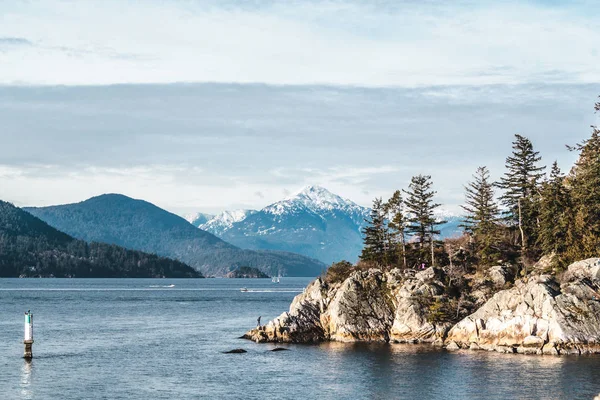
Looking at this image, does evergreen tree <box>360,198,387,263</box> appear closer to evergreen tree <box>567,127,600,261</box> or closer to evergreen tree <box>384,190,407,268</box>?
evergreen tree <box>384,190,407,268</box>

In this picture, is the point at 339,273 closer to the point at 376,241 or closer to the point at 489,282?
the point at 376,241

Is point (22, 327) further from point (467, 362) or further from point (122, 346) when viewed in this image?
point (467, 362)

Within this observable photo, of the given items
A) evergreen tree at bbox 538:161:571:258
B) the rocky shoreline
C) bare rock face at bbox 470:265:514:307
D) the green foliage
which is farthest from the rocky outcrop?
evergreen tree at bbox 538:161:571:258

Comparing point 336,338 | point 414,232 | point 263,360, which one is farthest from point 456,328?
point 414,232

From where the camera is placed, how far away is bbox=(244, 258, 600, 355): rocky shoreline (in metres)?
82.0

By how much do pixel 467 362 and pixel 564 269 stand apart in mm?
21636

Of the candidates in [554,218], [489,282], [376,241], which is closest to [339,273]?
[376,241]

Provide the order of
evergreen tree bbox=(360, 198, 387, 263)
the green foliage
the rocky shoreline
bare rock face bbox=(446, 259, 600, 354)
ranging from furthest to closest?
evergreen tree bbox=(360, 198, 387, 263), the green foliage, the rocky shoreline, bare rock face bbox=(446, 259, 600, 354)

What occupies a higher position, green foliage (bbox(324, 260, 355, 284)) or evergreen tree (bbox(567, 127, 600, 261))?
evergreen tree (bbox(567, 127, 600, 261))

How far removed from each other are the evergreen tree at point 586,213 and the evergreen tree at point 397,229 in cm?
2643

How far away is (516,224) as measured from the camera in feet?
384

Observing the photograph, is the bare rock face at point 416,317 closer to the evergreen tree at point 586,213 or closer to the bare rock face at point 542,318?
the bare rock face at point 542,318

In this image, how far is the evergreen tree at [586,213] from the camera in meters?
94.1

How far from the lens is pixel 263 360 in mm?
84125
